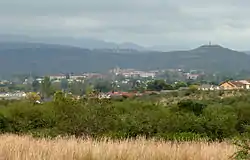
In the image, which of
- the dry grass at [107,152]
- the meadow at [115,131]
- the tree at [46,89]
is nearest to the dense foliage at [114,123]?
the meadow at [115,131]

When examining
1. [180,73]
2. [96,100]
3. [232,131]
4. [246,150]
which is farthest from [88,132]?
[180,73]

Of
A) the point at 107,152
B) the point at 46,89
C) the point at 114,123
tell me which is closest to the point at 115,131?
the point at 114,123

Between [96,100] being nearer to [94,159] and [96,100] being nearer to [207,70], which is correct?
[94,159]

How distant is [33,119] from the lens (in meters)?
31.7

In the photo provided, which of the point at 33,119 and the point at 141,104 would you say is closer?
the point at 33,119

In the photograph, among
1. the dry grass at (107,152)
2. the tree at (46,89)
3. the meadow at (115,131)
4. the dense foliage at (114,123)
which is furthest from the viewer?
the tree at (46,89)

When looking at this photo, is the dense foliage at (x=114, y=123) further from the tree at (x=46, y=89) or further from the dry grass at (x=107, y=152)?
the tree at (x=46, y=89)

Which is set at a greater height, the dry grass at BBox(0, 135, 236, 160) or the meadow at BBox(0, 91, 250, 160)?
the dry grass at BBox(0, 135, 236, 160)

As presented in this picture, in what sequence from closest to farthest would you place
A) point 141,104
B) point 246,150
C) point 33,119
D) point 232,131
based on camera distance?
point 246,150
point 232,131
point 33,119
point 141,104

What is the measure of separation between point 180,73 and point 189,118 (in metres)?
160

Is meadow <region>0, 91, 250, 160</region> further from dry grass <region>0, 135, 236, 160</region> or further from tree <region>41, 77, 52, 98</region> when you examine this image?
tree <region>41, 77, 52, 98</region>

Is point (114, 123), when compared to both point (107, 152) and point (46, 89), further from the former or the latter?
point (46, 89)

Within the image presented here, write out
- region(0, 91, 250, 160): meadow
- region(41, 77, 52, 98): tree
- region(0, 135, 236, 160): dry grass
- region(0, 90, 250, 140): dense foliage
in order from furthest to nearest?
region(41, 77, 52, 98): tree
region(0, 90, 250, 140): dense foliage
region(0, 91, 250, 160): meadow
region(0, 135, 236, 160): dry grass

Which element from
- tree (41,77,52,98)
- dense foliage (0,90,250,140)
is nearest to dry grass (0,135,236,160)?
dense foliage (0,90,250,140)
